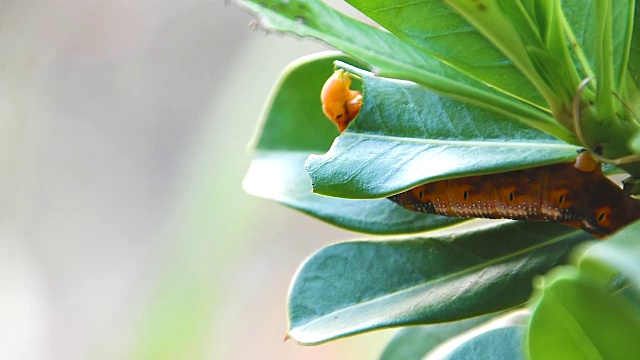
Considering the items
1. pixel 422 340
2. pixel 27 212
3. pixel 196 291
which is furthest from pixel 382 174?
pixel 27 212

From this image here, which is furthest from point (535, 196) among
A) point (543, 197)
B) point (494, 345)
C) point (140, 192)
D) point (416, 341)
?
point (140, 192)

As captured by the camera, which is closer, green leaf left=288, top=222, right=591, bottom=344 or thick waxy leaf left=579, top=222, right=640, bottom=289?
thick waxy leaf left=579, top=222, right=640, bottom=289

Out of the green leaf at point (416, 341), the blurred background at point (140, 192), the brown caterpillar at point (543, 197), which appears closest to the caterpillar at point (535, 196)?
the brown caterpillar at point (543, 197)

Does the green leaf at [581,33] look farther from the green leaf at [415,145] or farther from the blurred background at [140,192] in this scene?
the blurred background at [140,192]

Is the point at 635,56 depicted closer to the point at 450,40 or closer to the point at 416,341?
the point at 450,40

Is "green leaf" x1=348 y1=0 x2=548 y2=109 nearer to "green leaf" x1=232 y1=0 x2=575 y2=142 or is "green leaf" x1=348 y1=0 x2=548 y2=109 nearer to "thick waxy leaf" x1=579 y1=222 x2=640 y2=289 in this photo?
"green leaf" x1=232 y1=0 x2=575 y2=142

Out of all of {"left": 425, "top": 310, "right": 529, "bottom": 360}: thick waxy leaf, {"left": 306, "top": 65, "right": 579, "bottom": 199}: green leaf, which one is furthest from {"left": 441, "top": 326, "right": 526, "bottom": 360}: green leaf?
{"left": 306, "top": 65, "right": 579, "bottom": 199}: green leaf

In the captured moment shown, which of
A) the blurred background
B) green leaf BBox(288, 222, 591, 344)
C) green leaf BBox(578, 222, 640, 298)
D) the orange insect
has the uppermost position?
the orange insect
